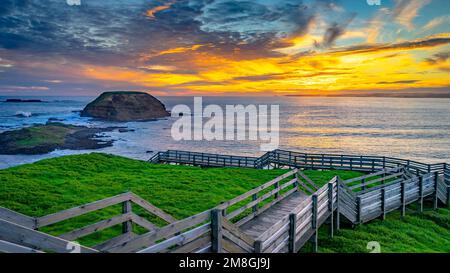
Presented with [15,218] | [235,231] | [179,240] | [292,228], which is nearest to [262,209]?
[292,228]

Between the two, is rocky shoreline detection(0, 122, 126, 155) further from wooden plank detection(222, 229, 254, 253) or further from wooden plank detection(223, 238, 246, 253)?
wooden plank detection(223, 238, 246, 253)

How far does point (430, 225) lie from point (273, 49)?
10983 mm

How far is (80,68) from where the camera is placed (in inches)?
1007

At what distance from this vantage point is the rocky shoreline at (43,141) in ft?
177

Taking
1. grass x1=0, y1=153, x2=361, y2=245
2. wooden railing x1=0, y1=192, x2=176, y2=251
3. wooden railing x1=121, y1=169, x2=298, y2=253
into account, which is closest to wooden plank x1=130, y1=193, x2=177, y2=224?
wooden railing x1=0, y1=192, x2=176, y2=251

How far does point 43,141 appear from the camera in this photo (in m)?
59.8

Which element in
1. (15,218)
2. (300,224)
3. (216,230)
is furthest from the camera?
(300,224)

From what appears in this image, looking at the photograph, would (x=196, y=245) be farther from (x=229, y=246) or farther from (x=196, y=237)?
(x=229, y=246)

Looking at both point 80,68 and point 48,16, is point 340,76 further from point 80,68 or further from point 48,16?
point 80,68

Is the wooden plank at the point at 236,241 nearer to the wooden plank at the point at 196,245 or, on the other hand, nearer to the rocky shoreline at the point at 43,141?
the wooden plank at the point at 196,245

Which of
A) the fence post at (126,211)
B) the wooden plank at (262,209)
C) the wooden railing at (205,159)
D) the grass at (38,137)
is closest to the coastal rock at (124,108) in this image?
the grass at (38,137)

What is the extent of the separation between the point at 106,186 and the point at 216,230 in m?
11.9
